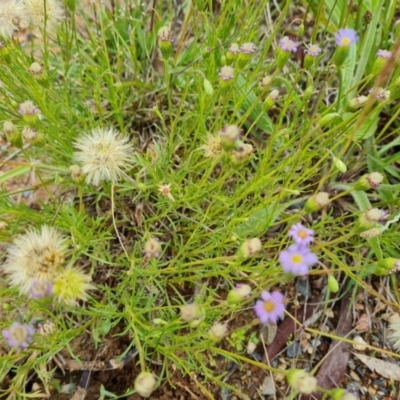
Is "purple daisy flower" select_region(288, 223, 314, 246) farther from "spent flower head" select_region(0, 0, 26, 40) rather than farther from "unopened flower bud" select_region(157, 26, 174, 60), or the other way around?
"spent flower head" select_region(0, 0, 26, 40)

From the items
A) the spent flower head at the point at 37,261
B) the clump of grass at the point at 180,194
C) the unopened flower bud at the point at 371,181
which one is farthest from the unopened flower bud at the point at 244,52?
the spent flower head at the point at 37,261

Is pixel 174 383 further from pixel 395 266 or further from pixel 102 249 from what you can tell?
pixel 395 266

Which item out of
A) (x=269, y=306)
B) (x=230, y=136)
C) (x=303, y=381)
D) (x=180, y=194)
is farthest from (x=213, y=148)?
(x=303, y=381)

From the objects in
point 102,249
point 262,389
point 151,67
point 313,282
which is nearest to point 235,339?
point 262,389

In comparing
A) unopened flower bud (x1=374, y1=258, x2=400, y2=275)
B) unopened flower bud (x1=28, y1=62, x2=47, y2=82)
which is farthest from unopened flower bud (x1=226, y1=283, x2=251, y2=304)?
unopened flower bud (x1=28, y1=62, x2=47, y2=82)

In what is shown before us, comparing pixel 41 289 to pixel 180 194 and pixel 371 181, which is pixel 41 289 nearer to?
pixel 180 194

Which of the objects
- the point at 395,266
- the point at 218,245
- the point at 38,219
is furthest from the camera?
the point at 38,219
